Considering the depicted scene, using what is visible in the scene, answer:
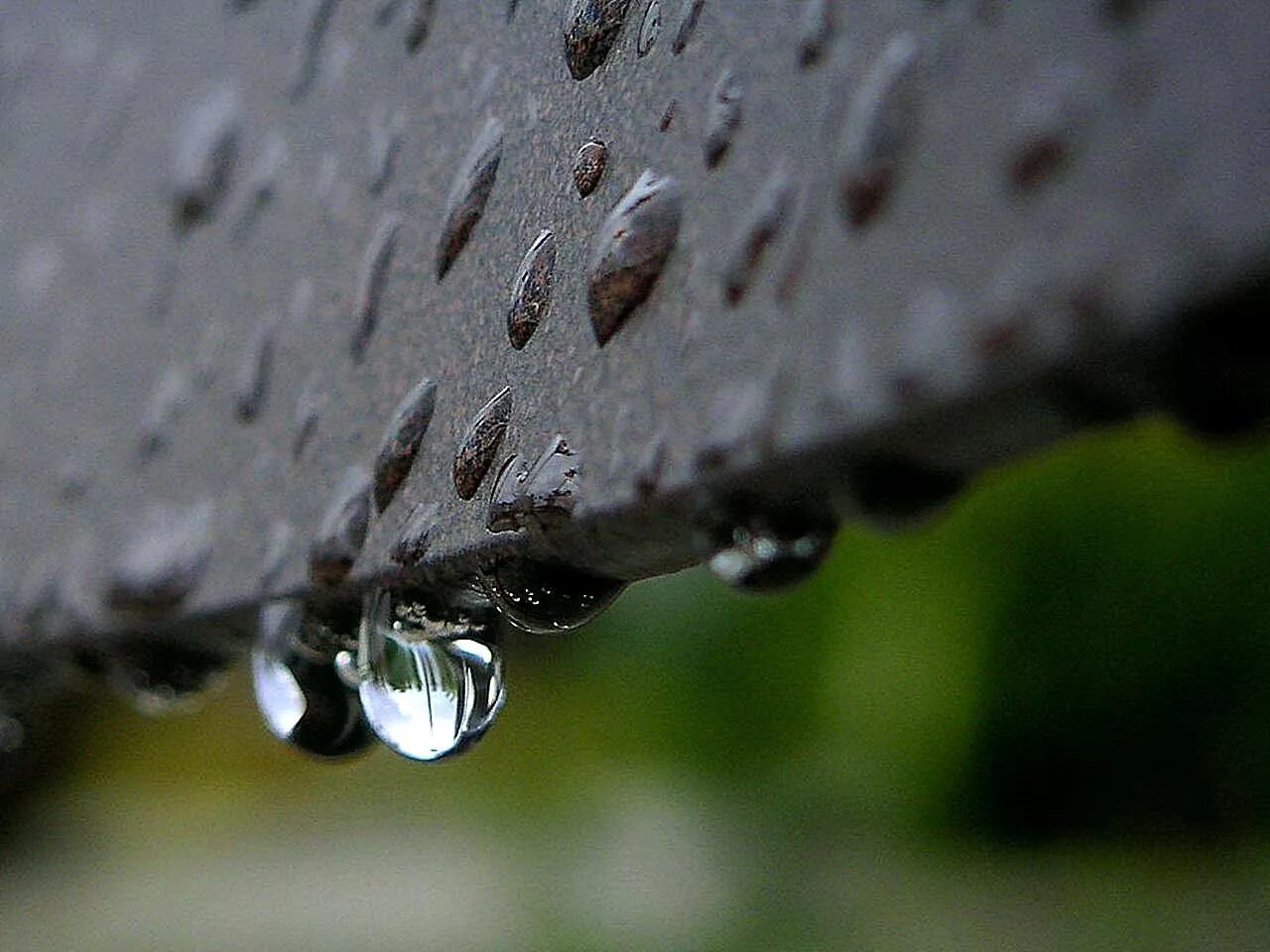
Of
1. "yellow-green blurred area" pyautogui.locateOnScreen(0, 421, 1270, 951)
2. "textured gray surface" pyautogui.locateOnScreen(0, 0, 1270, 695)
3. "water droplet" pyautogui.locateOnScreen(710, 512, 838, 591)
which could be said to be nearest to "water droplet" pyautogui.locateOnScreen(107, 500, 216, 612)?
"textured gray surface" pyautogui.locateOnScreen(0, 0, 1270, 695)

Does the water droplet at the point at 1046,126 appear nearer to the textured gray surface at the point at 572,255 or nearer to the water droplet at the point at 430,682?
the textured gray surface at the point at 572,255

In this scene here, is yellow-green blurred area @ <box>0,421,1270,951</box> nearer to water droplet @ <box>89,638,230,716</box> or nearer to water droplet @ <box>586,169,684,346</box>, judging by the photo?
water droplet @ <box>89,638,230,716</box>

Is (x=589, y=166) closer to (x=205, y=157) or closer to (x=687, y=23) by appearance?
(x=687, y=23)

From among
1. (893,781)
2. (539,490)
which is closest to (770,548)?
(539,490)

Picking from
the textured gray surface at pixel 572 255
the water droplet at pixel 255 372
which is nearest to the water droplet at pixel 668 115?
the textured gray surface at pixel 572 255

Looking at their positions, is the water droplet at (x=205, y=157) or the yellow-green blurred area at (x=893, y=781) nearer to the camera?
the water droplet at (x=205, y=157)

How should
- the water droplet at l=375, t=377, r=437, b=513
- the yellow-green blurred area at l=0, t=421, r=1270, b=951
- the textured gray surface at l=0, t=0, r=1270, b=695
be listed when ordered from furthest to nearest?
the yellow-green blurred area at l=0, t=421, r=1270, b=951 < the water droplet at l=375, t=377, r=437, b=513 < the textured gray surface at l=0, t=0, r=1270, b=695
